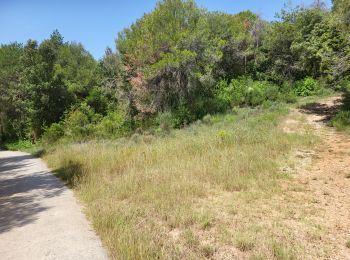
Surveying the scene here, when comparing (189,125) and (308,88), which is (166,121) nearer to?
(189,125)

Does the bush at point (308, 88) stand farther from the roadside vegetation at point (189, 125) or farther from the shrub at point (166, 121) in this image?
the shrub at point (166, 121)

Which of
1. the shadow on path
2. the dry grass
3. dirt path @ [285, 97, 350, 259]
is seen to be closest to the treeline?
dirt path @ [285, 97, 350, 259]

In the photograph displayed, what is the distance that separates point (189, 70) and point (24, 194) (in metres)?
12.9

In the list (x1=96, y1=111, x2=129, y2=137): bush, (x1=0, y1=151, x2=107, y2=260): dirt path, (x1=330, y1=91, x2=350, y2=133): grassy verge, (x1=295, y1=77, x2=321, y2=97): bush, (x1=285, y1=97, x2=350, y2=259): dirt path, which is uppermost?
(x1=295, y1=77, x2=321, y2=97): bush

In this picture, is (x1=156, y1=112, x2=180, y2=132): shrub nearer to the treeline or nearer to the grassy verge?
the treeline

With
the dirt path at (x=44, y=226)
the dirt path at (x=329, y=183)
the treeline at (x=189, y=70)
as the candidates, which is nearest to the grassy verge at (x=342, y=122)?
the dirt path at (x=329, y=183)

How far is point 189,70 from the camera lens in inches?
784

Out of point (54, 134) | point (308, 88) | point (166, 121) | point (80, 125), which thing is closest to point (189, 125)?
point (166, 121)

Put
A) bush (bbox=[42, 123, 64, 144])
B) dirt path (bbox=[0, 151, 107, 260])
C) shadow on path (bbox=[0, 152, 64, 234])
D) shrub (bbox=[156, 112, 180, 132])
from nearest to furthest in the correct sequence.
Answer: dirt path (bbox=[0, 151, 107, 260])
shadow on path (bbox=[0, 152, 64, 234])
shrub (bbox=[156, 112, 180, 132])
bush (bbox=[42, 123, 64, 144])

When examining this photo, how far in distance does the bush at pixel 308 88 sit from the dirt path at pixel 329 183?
9.75 metres

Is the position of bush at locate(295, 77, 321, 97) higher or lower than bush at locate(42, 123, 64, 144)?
higher

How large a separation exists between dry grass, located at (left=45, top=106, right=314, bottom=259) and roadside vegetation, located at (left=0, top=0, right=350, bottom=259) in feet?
0.10

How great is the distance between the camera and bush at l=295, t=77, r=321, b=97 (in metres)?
24.4

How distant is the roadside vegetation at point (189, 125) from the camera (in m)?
5.58
